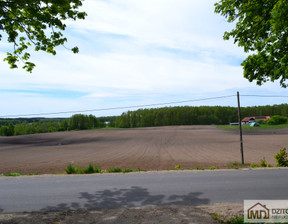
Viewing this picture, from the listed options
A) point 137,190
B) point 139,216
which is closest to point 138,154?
point 137,190

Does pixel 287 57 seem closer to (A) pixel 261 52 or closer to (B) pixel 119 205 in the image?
(A) pixel 261 52

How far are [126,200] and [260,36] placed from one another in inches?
320

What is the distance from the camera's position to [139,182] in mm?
8031

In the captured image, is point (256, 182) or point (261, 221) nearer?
point (261, 221)

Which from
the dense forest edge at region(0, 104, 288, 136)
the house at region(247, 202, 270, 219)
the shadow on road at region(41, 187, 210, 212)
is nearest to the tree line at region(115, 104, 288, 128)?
the dense forest edge at region(0, 104, 288, 136)

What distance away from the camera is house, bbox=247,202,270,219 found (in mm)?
4882

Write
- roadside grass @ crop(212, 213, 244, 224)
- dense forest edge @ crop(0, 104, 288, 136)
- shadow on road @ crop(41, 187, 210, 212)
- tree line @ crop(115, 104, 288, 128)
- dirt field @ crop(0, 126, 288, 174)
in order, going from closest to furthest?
1. roadside grass @ crop(212, 213, 244, 224)
2. shadow on road @ crop(41, 187, 210, 212)
3. dirt field @ crop(0, 126, 288, 174)
4. dense forest edge @ crop(0, 104, 288, 136)
5. tree line @ crop(115, 104, 288, 128)

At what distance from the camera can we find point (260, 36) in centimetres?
849

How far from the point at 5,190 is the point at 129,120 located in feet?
381

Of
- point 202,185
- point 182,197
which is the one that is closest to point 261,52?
point 202,185
